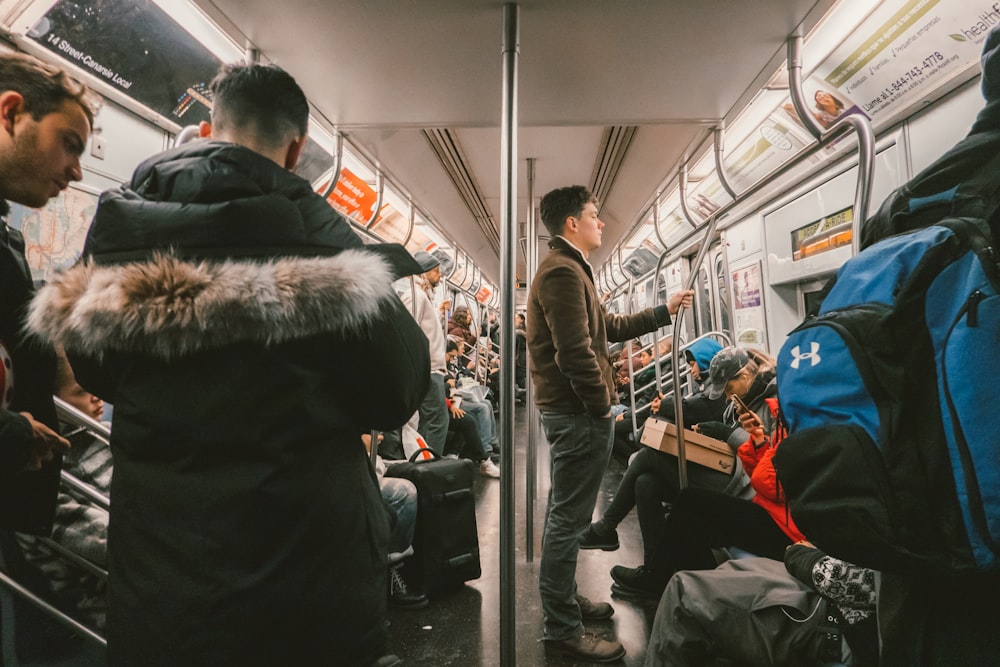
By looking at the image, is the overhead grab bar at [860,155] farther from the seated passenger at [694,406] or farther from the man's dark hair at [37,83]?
the seated passenger at [694,406]

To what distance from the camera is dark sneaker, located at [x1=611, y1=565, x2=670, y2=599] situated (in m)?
2.79

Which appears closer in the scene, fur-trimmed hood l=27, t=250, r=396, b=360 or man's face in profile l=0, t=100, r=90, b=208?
fur-trimmed hood l=27, t=250, r=396, b=360

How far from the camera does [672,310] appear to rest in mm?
2695

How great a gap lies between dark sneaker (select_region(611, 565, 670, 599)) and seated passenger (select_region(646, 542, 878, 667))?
3.27ft

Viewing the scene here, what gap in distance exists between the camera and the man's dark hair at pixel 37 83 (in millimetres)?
1190

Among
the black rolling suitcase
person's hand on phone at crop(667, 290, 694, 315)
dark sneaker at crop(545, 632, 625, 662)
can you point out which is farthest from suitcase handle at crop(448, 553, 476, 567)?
person's hand on phone at crop(667, 290, 694, 315)

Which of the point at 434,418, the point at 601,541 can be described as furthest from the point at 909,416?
the point at 434,418

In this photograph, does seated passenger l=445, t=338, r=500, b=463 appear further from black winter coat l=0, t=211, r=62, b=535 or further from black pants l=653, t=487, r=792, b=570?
black winter coat l=0, t=211, r=62, b=535

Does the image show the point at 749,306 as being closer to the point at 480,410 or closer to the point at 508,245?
the point at 480,410

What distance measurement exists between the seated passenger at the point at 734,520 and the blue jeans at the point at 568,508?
2.08ft

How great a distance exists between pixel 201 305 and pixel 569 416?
5.73 feet

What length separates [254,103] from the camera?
104 centimetres

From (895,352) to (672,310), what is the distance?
1.81m

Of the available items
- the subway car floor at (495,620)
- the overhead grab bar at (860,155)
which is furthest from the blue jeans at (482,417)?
the overhead grab bar at (860,155)
